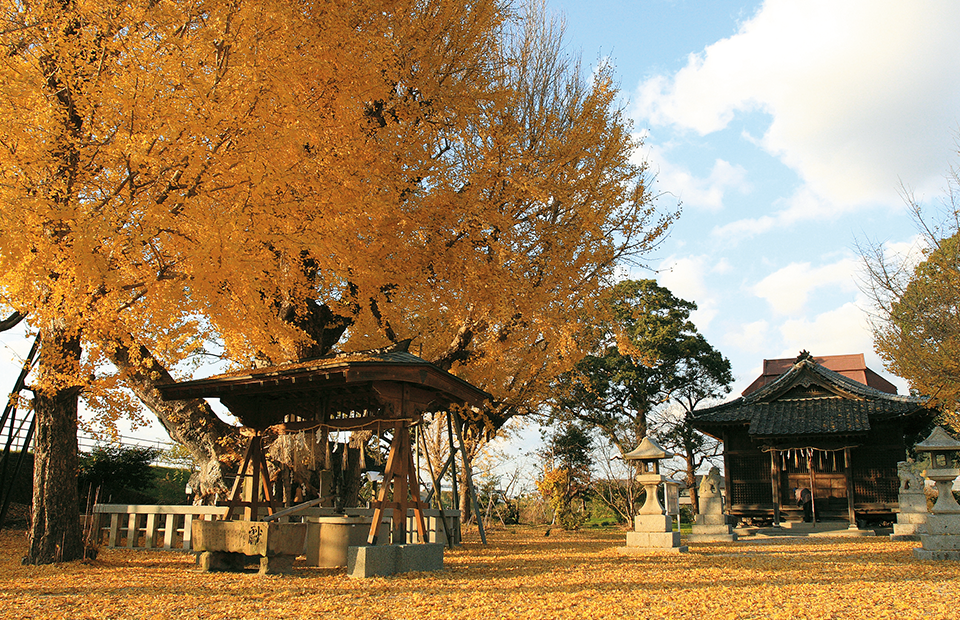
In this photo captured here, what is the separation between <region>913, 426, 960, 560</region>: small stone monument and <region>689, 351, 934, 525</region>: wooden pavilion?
7212 millimetres

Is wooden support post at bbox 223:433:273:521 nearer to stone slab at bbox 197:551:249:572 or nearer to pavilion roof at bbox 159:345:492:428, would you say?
pavilion roof at bbox 159:345:492:428

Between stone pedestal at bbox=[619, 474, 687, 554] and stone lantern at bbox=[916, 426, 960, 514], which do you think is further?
stone pedestal at bbox=[619, 474, 687, 554]

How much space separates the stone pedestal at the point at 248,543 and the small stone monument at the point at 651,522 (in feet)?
18.6

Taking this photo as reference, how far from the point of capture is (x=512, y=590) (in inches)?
252

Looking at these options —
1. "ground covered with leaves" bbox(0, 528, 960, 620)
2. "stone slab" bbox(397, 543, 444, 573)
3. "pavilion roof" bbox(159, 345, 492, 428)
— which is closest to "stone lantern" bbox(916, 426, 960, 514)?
"ground covered with leaves" bbox(0, 528, 960, 620)

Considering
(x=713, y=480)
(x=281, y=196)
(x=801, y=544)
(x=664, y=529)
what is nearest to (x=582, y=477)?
(x=713, y=480)

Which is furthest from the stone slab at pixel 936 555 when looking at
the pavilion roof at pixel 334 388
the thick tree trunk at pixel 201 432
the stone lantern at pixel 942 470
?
the thick tree trunk at pixel 201 432

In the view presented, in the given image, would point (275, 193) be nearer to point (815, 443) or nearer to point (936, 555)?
point (936, 555)

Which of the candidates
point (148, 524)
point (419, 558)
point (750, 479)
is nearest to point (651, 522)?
point (419, 558)

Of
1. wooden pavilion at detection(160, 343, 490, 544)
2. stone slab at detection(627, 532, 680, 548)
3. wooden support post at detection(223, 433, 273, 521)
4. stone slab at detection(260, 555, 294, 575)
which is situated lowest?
stone slab at detection(627, 532, 680, 548)

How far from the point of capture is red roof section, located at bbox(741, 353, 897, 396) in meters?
35.8

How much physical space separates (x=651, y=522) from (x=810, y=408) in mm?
10825

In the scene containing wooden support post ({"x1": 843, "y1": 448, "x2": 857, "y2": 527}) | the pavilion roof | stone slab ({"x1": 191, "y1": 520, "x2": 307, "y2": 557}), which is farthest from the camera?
wooden support post ({"x1": 843, "y1": 448, "x2": 857, "y2": 527})

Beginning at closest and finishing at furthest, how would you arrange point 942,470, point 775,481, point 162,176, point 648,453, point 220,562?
point 162,176 → point 220,562 → point 942,470 → point 648,453 → point 775,481
